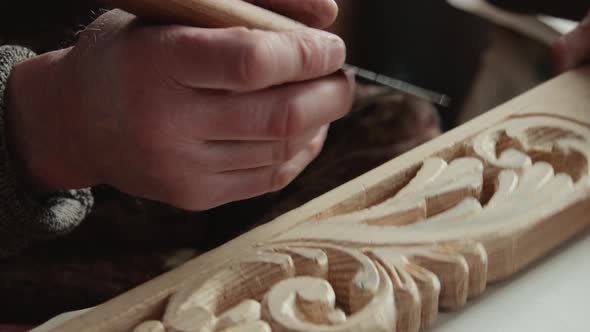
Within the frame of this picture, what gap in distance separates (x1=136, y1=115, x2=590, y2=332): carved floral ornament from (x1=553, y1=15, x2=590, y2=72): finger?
0.19 metres

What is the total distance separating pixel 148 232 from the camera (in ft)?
2.61

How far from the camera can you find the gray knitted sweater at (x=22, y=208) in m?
0.60

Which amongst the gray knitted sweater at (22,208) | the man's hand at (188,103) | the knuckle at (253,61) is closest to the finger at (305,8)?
the man's hand at (188,103)

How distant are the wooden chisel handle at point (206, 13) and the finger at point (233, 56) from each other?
0.01m

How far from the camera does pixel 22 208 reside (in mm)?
612

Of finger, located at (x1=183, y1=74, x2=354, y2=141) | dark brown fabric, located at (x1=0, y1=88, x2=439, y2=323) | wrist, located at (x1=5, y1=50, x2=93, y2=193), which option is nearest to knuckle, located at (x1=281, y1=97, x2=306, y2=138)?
finger, located at (x1=183, y1=74, x2=354, y2=141)

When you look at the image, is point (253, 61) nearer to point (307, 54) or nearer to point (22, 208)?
point (307, 54)

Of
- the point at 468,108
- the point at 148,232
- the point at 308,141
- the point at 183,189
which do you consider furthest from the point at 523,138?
the point at 468,108

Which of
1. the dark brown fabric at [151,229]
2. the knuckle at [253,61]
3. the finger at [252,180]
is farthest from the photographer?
the dark brown fabric at [151,229]

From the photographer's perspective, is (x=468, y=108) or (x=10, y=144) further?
(x=468, y=108)

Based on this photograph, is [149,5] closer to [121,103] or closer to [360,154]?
[121,103]

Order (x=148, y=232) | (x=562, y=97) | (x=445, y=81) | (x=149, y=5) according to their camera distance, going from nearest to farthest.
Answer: (x=149, y=5)
(x=562, y=97)
(x=148, y=232)
(x=445, y=81)

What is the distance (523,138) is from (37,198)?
0.44 m

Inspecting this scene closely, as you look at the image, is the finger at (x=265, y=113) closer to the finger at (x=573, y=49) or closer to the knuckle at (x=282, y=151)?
the knuckle at (x=282, y=151)
